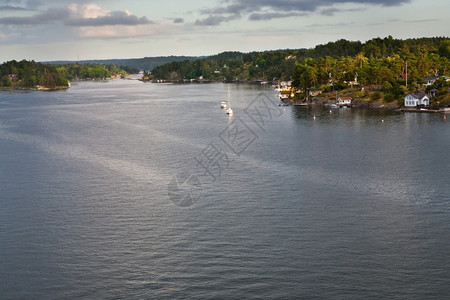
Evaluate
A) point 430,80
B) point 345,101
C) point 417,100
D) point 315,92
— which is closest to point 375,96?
point 345,101

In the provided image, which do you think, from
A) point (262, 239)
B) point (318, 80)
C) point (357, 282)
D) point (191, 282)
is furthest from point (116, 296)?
point (318, 80)

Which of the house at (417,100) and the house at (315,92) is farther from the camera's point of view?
the house at (315,92)

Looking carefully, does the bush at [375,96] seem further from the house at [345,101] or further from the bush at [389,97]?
the house at [345,101]

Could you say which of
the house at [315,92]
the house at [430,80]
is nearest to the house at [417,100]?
the house at [430,80]

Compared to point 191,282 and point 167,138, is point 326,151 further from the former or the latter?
point 191,282

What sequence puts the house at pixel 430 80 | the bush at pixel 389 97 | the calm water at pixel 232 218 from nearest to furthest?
the calm water at pixel 232 218, the bush at pixel 389 97, the house at pixel 430 80

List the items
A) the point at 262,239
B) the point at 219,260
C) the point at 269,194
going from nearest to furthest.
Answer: the point at 219,260, the point at 262,239, the point at 269,194

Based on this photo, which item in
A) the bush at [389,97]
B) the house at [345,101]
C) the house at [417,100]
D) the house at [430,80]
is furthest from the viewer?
the house at [345,101]

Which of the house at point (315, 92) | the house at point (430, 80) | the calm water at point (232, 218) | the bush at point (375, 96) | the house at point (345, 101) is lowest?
the calm water at point (232, 218)
